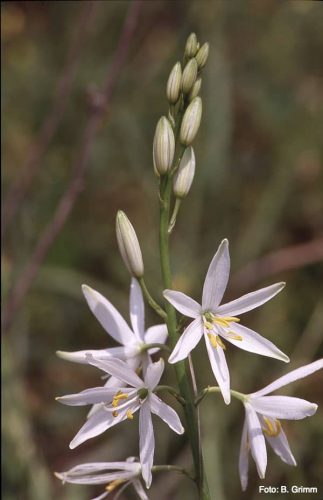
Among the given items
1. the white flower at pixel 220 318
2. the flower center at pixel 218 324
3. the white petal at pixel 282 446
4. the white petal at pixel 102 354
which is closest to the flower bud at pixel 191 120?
the white flower at pixel 220 318

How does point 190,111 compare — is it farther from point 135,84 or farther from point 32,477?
point 135,84

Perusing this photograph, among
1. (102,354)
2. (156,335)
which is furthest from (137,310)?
(102,354)

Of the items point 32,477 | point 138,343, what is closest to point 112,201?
point 32,477

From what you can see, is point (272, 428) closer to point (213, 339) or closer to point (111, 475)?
point (213, 339)

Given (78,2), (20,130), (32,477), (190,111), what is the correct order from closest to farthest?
(190,111) → (32,477) → (20,130) → (78,2)

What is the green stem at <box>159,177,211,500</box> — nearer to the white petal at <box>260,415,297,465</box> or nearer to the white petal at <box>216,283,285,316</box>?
the white petal at <box>216,283,285,316</box>

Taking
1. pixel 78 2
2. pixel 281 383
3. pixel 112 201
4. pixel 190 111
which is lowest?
pixel 281 383

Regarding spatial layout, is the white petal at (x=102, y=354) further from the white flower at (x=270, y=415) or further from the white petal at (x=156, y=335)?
the white flower at (x=270, y=415)
